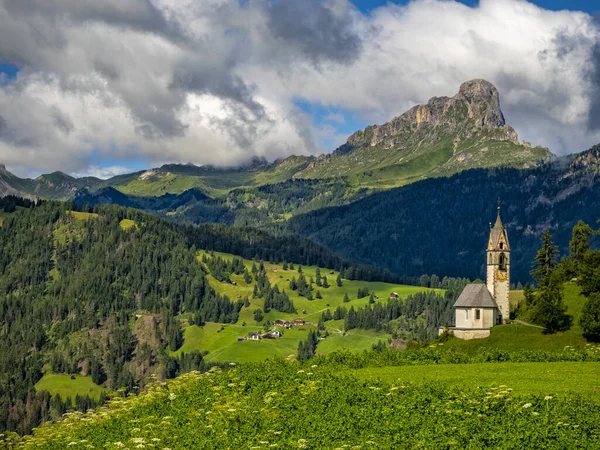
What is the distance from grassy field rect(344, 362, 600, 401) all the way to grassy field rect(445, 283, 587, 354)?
3476cm

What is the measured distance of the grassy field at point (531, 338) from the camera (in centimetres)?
9488

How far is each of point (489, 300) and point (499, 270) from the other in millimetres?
10137

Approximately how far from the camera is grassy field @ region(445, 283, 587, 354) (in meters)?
94.9

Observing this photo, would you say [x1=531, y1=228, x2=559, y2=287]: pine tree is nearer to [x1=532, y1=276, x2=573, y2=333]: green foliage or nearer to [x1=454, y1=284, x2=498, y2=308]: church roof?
[x1=454, y1=284, x2=498, y2=308]: church roof

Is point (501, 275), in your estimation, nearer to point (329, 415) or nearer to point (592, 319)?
point (592, 319)

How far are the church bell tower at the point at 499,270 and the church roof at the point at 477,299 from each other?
4.36 m

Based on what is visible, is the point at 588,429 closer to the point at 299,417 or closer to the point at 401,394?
the point at 401,394

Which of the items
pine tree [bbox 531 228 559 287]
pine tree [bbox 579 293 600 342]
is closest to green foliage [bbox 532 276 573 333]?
pine tree [bbox 579 293 600 342]

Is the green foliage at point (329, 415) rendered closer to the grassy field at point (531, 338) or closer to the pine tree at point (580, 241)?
the grassy field at point (531, 338)

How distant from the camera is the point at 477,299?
122 m

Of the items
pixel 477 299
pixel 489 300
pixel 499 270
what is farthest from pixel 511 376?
pixel 499 270

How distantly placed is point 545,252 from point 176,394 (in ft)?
340

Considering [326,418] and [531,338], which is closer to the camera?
[326,418]

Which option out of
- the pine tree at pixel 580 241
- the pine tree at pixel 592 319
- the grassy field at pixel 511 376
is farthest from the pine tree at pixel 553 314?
the grassy field at pixel 511 376
